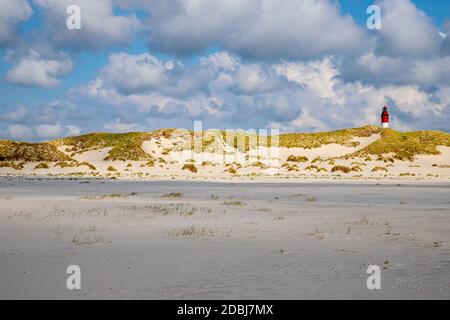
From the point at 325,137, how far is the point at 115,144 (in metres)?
41.4

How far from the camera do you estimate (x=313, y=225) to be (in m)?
13.3

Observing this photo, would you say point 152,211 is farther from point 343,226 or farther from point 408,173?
point 408,173

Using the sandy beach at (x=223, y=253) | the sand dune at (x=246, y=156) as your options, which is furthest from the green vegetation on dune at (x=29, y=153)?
the sandy beach at (x=223, y=253)

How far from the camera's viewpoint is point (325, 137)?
9281cm

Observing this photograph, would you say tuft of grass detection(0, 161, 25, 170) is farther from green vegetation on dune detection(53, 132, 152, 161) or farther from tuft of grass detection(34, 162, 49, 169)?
green vegetation on dune detection(53, 132, 152, 161)

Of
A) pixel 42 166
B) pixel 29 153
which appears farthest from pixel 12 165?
pixel 29 153

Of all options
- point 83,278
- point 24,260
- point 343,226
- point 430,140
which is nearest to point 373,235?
point 343,226

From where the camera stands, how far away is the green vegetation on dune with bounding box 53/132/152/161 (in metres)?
76.9

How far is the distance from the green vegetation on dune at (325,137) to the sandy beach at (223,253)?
238 ft

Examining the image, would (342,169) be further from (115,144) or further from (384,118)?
(384,118)

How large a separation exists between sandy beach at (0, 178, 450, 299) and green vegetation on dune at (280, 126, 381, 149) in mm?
72397

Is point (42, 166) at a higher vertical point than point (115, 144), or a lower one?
lower

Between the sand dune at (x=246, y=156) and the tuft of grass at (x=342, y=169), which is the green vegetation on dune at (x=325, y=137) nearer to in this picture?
the sand dune at (x=246, y=156)
